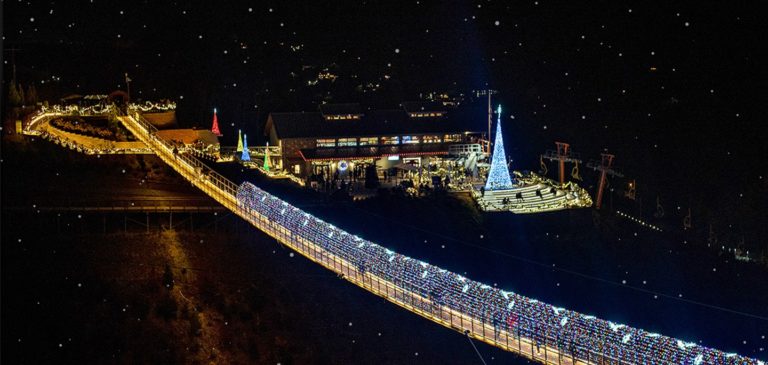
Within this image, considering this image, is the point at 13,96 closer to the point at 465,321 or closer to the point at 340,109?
the point at 340,109

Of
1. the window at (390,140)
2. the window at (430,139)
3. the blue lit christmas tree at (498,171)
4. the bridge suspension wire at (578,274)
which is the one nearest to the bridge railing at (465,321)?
the bridge suspension wire at (578,274)

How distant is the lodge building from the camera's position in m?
26.4

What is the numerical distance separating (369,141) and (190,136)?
4292 mm

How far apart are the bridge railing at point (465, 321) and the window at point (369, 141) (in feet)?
24.8

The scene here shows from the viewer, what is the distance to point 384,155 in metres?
26.7

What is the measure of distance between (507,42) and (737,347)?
52.5 ft

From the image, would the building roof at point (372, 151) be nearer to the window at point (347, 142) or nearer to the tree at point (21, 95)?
the window at point (347, 142)

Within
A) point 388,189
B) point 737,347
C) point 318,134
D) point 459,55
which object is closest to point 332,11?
point 459,55

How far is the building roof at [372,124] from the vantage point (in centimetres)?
2698

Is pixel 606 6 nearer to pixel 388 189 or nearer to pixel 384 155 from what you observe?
pixel 384 155

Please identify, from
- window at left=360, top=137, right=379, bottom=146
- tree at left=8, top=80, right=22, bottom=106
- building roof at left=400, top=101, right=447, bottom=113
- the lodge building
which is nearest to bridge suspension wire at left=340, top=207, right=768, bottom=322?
the lodge building

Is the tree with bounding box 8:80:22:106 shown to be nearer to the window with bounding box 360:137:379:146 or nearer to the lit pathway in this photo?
the window with bounding box 360:137:379:146

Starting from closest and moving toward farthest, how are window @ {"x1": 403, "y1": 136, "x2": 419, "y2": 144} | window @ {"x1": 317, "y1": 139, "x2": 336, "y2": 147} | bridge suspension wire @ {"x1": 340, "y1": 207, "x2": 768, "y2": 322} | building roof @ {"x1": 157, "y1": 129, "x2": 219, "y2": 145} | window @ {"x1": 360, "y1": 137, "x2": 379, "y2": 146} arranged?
bridge suspension wire @ {"x1": 340, "y1": 207, "x2": 768, "y2": 322}, building roof @ {"x1": 157, "y1": 129, "x2": 219, "y2": 145}, window @ {"x1": 317, "y1": 139, "x2": 336, "y2": 147}, window @ {"x1": 360, "y1": 137, "x2": 379, "y2": 146}, window @ {"x1": 403, "y1": 136, "x2": 419, "y2": 144}

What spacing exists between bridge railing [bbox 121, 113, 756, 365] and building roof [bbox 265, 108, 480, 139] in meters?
7.19
